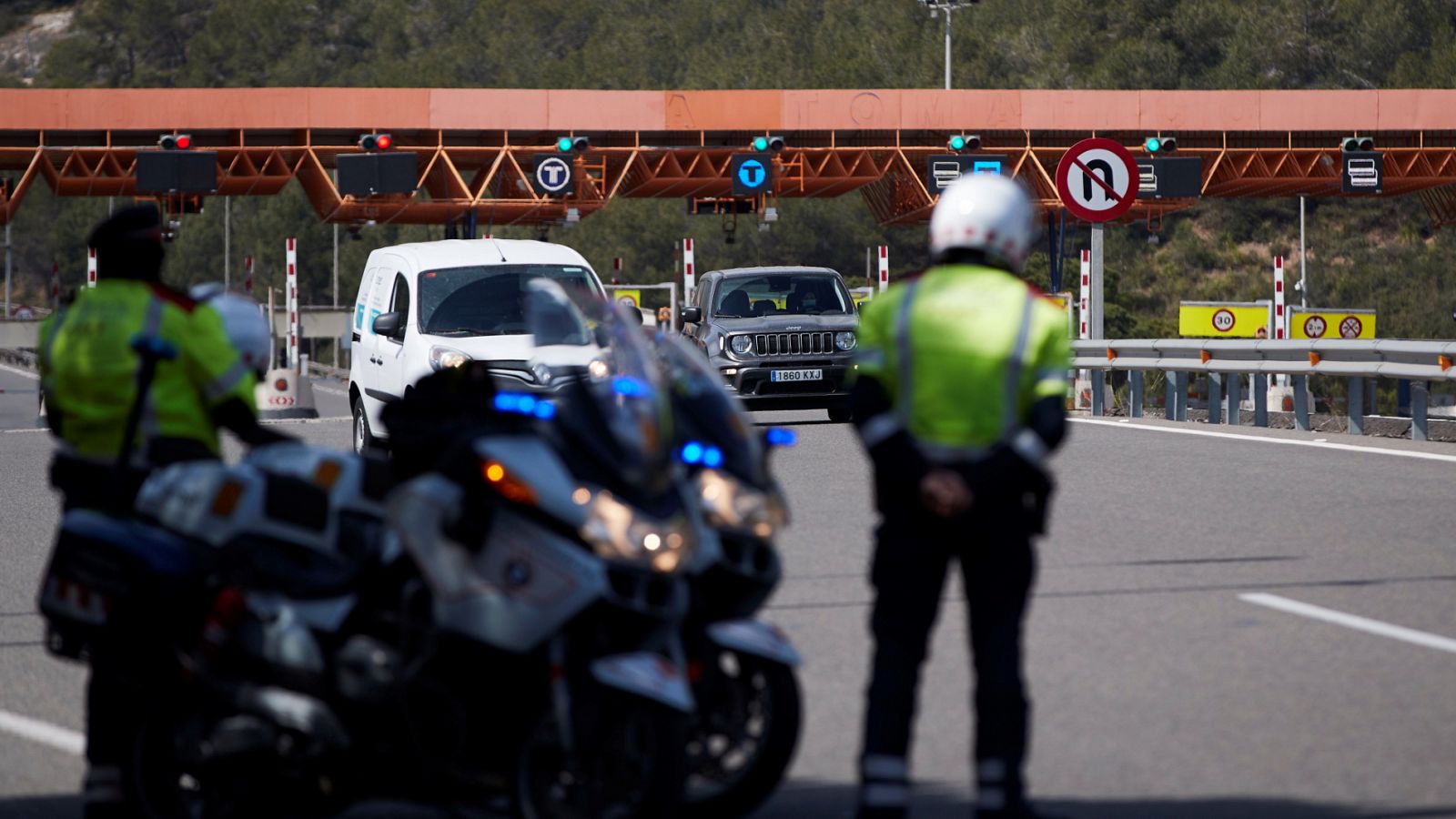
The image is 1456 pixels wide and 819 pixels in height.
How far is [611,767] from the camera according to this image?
206 inches

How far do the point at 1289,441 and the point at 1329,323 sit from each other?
84.7ft

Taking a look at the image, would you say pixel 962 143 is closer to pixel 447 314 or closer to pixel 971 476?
pixel 447 314

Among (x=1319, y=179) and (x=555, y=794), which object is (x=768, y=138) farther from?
(x=555, y=794)

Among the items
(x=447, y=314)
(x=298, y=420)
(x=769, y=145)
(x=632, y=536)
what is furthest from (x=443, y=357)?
(x=769, y=145)

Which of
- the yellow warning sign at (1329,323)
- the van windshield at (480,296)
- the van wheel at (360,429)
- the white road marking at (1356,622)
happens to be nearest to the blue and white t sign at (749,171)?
the yellow warning sign at (1329,323)

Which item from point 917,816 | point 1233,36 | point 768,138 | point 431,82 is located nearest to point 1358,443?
point 917,816

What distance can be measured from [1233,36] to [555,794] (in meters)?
89.8

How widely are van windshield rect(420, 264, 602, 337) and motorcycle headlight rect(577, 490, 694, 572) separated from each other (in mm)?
13227

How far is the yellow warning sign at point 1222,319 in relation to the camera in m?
44.9

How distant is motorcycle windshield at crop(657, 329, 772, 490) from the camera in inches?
220

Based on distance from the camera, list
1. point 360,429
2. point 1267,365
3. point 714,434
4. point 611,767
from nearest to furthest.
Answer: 1. point 611,767
2. point 714,434
3. point 360,429
4. point 1267,365

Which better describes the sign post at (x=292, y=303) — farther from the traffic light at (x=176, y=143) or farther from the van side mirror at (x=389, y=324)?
the van side mirror at (x=389, y=324)

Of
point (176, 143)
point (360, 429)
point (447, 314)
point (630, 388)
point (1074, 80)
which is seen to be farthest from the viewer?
point (1074, 80)

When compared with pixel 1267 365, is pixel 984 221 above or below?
above
